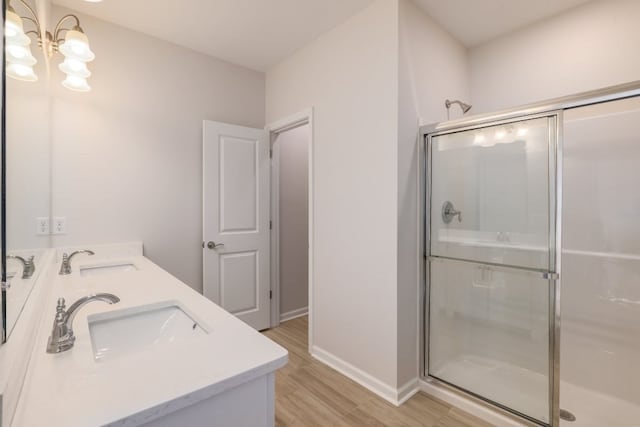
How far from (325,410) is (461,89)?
2674mm

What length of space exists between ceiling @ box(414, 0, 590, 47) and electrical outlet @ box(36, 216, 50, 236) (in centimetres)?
270

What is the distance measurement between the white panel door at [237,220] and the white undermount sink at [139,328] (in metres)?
1.52

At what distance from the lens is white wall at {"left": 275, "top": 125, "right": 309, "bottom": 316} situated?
3.33 m

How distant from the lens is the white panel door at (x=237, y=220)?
2.73 m

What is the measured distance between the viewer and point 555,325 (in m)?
1.65

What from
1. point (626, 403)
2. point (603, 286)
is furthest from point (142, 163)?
point (626, 403)

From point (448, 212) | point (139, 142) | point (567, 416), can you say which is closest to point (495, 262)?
point (448, 212)

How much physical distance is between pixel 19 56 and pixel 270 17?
1664 millimetres

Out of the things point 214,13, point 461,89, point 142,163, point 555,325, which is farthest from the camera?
point 461,89

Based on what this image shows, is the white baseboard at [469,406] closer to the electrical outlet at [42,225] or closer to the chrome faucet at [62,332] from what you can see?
the chrome faucet at [62,332]

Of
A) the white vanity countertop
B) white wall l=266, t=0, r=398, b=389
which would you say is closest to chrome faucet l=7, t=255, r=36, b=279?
the white vanity countertop

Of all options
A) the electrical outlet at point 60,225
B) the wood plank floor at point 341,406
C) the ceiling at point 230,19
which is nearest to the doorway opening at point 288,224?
the ceiling at point 230,19

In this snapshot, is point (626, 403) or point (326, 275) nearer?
point (626, 403)

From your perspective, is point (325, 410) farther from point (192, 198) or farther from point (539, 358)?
point (192, 198)
